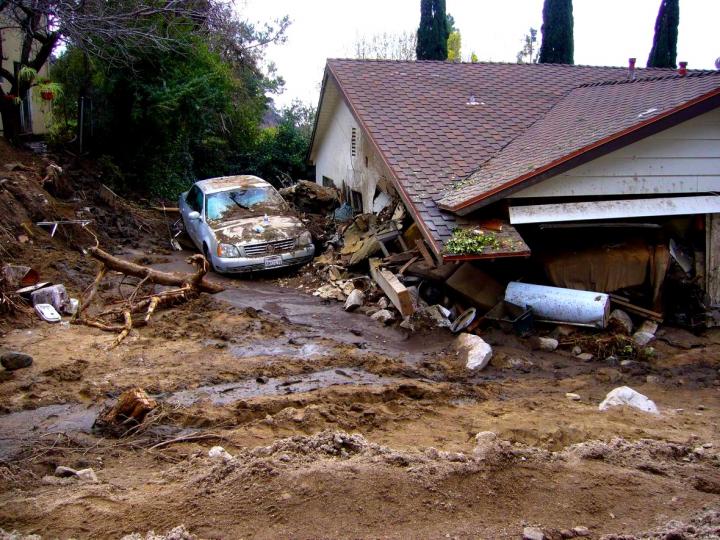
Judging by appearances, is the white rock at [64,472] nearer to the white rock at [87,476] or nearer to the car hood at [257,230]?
the white rock at [87,476]

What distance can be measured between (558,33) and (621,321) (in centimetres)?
1684

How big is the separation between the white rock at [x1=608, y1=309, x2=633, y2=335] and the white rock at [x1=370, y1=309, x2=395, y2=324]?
331 cm

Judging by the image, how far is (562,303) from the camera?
9.72m

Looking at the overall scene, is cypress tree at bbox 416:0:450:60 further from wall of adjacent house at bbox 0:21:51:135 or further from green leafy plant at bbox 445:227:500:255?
green leafy plant at bbox 445:227:500:255

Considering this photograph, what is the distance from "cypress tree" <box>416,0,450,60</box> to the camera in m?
24.8

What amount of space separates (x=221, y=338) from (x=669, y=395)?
234 inches

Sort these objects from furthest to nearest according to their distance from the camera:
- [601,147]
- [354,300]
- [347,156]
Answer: [347,156] → [354,300] → [601,147]

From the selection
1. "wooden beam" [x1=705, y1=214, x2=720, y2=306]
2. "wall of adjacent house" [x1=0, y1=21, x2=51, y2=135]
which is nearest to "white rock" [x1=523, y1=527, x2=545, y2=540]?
"wooden beam" [x1=705, y1=214, x2=720, y2=306]

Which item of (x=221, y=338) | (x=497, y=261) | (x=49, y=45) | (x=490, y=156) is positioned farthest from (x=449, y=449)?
(x=49, y=45)

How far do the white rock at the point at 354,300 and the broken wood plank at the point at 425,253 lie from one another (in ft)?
4.18

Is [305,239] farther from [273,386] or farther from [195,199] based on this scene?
[273,386]

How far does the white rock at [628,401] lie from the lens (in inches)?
284

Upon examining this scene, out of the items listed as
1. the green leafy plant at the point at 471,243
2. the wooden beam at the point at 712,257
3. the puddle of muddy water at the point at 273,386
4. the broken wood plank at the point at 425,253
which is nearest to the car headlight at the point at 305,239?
the broken wood plank at the point at 425,253

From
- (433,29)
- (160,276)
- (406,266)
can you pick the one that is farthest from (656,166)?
(433,29)
